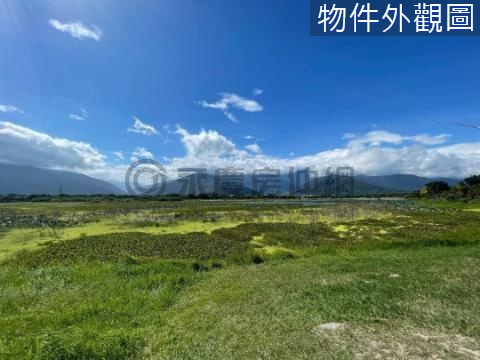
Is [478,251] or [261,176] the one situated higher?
[261,176]

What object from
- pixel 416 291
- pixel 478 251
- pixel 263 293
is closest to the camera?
pixel 416 291

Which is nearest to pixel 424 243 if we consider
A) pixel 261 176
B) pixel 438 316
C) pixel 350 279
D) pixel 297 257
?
pixel 297 257

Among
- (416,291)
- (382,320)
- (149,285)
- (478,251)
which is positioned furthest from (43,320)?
(478,251)

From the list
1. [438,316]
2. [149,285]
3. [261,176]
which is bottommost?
[149,285]

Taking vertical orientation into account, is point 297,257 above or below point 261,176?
below

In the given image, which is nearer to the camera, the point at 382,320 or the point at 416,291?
the point at 382,320

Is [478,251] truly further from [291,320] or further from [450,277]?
[291,320]

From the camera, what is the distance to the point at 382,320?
5.97 metres

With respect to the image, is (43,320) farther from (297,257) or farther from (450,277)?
(450,277)

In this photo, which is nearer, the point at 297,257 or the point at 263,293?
the point at 263,293

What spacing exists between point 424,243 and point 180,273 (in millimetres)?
11983

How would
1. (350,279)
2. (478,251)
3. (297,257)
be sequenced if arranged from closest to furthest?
(350,279)
(478,251)
(297,257)

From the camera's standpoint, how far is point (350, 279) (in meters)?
→ 8.92

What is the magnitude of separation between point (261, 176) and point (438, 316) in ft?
406
